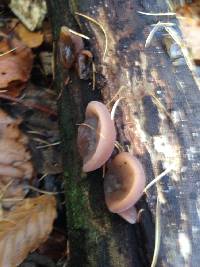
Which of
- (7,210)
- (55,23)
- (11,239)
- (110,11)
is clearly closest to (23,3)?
(55,23)

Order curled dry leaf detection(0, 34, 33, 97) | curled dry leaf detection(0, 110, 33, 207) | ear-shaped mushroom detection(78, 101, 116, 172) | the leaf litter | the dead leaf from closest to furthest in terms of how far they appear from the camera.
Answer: ear-shaped mushroom detection(78, 101, 116, 172)
the leaf litter
curled dry leaf detection(0, 110, 33, 207)
curled dry leaf detection(0, 34, 33, 97)
the dead leaf

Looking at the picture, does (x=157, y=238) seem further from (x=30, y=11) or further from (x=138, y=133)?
(x=30, y=11)

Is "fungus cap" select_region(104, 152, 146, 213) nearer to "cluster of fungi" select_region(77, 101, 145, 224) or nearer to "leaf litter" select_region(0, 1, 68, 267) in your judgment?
"cluster of fungi" select_region(77, 101, 145, 224)

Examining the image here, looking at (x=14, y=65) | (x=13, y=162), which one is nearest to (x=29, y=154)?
(x=13, y=162)

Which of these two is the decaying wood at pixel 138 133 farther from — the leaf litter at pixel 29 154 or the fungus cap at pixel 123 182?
the leaf litter at pixel 29 154

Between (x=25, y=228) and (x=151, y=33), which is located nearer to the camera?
(x=25, y=228)

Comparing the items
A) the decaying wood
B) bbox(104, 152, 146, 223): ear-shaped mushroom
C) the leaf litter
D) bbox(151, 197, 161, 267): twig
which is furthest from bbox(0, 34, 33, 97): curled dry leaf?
bbox(151, 197, 161, 267): twig
